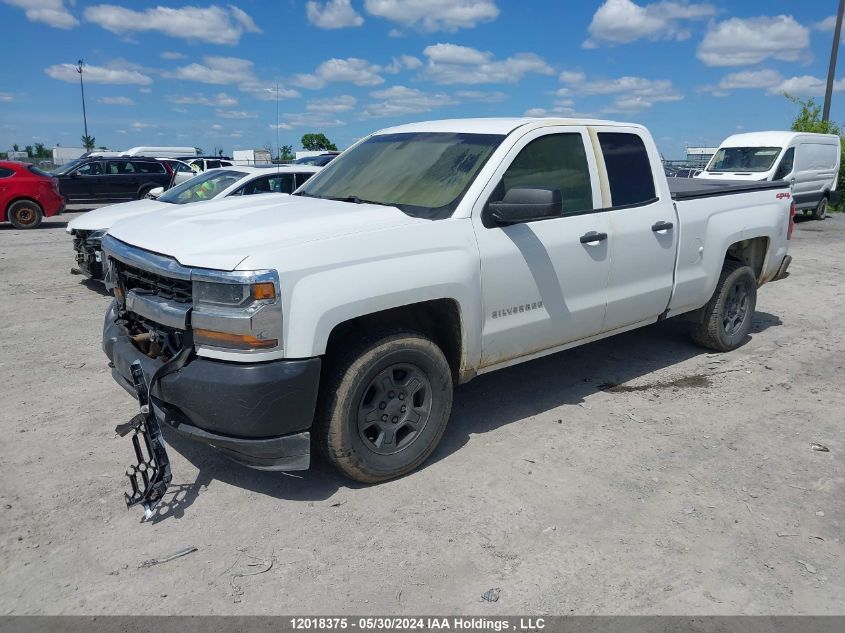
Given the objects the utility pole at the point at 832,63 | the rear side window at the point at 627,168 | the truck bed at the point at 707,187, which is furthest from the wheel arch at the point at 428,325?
the utility pole at the point at 832,63

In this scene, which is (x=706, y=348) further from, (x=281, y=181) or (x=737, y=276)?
(x=281, y=181)

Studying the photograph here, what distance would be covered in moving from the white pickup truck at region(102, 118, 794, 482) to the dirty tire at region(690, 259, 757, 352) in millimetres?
760

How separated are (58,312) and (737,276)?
7.06 metres

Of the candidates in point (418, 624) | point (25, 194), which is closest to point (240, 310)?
point (418, 624)

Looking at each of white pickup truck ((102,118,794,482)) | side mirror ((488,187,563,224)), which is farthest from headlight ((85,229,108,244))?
side mirror ((488,187,563,224))

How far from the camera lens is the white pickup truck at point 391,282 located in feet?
10.8

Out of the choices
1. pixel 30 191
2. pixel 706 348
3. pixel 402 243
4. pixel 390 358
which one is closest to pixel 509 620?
pixel 390 358

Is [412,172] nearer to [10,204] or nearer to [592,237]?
[592,237]

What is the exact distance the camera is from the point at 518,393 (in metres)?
5.28

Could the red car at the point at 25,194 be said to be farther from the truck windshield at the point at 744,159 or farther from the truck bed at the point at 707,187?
the truck windshield at the point at 744,159

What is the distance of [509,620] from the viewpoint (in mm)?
2795

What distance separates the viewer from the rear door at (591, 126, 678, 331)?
4844 millimetres

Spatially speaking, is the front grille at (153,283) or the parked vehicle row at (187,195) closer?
the front grille at (153,283)

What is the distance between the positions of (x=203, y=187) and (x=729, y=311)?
22.1ft
